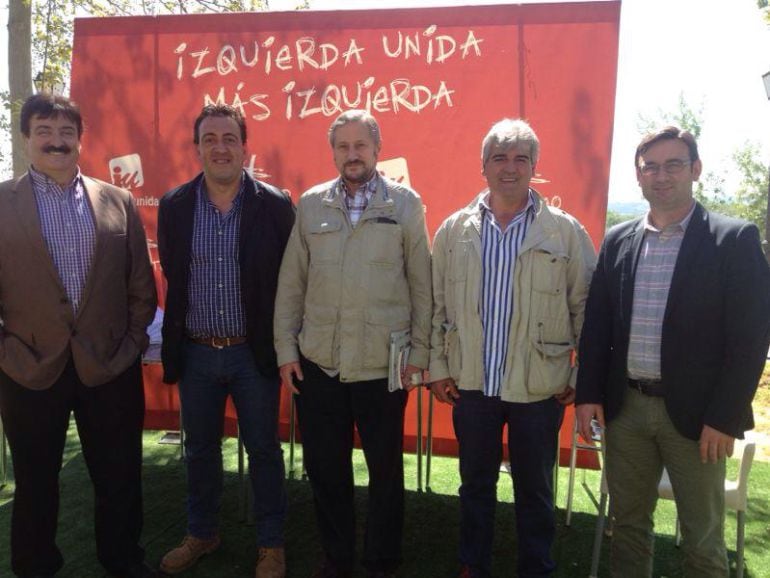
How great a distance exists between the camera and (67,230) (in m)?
2.41

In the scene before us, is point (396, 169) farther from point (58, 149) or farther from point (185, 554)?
point (185, 554)

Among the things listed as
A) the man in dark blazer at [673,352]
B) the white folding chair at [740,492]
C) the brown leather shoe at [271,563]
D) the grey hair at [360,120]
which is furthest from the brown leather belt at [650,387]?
the brown leather shoe at [271,563]

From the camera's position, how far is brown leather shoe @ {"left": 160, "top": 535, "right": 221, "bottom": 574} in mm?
2734

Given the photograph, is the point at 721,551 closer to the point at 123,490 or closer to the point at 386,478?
the point at 386,478

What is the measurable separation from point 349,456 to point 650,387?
47.6 inches

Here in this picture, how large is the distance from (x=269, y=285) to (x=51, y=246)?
0.85m

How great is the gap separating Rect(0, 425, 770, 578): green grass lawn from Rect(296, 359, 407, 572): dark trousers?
0.35m

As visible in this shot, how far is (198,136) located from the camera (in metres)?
2.59

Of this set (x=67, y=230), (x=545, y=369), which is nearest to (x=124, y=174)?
(x=67, y=230)

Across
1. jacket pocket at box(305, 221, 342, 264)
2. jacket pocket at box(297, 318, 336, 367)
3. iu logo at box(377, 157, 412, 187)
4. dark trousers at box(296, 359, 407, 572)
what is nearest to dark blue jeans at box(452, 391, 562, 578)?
dark trousers at box(296, 359, 407, 572)

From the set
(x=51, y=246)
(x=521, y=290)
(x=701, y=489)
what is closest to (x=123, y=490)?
(x=51, y=246)

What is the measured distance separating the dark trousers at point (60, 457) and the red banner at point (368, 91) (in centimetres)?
150

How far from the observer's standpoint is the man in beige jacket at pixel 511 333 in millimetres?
2238

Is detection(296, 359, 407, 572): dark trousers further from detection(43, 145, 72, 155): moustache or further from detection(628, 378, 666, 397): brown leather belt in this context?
detection(43, 145, 72, 155): moustache
